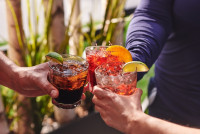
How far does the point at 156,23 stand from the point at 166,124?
2.20ft

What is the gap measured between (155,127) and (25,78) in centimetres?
82

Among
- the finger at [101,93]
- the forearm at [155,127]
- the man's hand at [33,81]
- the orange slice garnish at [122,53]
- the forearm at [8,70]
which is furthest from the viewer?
the forearm at [8,70]

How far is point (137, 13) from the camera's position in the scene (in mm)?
1483

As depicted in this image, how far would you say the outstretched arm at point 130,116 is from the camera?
0.92m

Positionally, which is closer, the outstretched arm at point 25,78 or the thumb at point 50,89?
the thumb at point 50,89

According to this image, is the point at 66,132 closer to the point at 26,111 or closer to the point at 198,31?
the point at 26,111

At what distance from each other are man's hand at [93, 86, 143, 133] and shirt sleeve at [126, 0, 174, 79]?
13.6 inches

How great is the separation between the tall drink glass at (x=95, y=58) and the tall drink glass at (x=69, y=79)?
51mm

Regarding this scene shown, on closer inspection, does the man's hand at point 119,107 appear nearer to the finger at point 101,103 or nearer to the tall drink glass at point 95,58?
the finger at point 101,103

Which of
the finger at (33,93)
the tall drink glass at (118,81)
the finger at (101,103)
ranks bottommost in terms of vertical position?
the finger at (33,93)

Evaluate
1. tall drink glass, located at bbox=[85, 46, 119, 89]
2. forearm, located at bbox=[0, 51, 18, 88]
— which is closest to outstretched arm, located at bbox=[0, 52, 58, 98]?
forearm, located at bbox=[0, 51, 18, 88]

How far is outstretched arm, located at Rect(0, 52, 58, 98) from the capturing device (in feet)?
4.47

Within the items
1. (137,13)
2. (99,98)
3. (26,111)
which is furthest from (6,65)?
(26,111)

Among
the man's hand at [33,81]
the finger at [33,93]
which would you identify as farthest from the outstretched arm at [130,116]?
the finger at [33,93]
